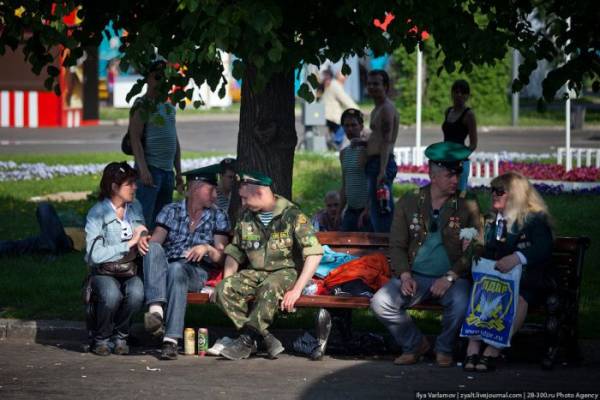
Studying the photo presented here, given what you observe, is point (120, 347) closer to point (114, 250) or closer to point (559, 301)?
point (114, 250)

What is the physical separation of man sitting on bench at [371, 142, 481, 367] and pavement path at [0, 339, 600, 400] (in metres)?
0.21

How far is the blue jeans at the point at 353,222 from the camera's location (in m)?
11.5

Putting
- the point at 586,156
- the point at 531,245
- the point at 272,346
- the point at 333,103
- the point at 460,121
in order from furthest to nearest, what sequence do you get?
the point at 333,103
the point at 586,156
the point at 460,121
the point at 272,346
the point at 531,245

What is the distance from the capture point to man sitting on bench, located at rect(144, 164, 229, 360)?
9000 millimetres

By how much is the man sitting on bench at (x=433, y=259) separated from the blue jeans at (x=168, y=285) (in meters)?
1.32

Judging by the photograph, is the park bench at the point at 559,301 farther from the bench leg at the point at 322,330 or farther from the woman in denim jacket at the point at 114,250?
the woman in denim jacket at the point at 114,250

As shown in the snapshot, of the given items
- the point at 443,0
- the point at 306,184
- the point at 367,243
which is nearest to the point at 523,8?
the point at 443,0

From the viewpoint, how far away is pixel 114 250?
9.12 meters

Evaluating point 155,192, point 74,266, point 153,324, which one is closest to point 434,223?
point 153,324

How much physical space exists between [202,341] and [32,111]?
2639cm

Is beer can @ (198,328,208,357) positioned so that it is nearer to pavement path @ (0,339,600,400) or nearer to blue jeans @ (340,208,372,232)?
pavement path @ (0,339,600,400)

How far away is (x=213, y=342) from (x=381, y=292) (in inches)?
57.0

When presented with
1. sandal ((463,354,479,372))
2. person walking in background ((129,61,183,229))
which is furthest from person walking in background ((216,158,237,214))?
sandal ((463,354,479,372))

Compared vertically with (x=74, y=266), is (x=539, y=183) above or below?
above
